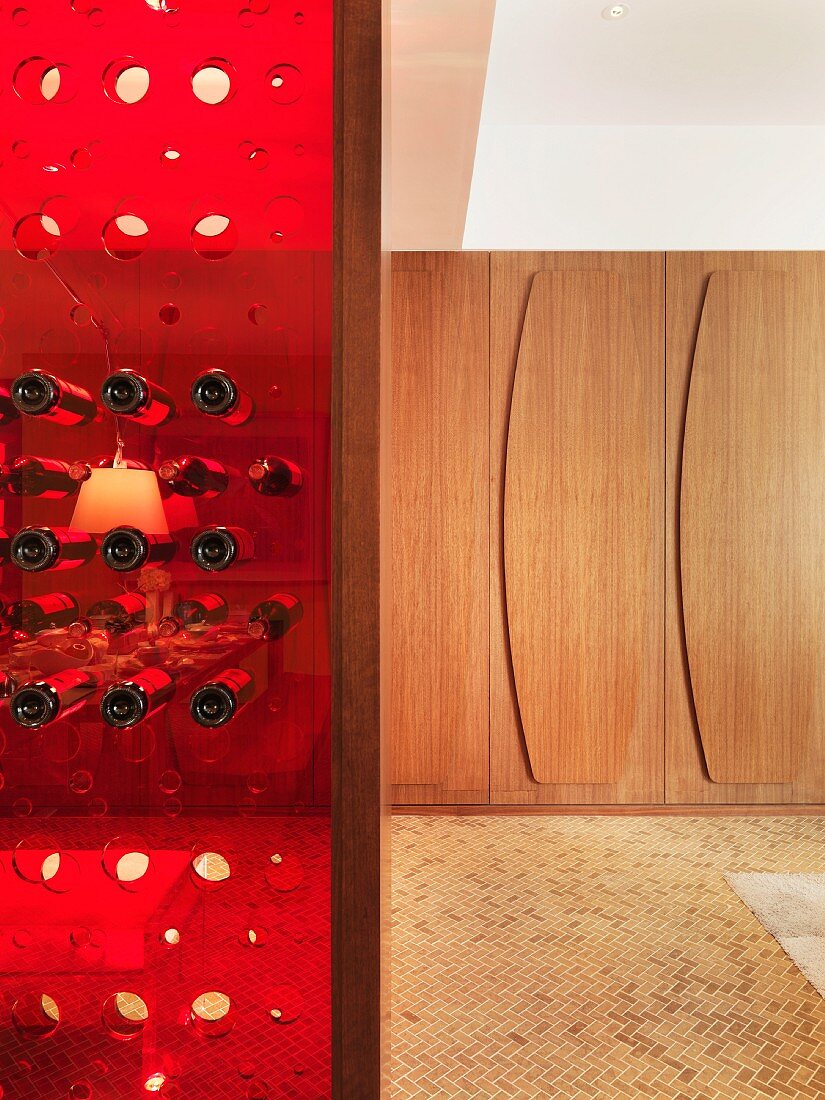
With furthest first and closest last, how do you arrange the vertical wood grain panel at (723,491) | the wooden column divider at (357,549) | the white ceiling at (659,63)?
the vertical wood grain panel at (723,491) < the white ceiling at (659,63) < the wooden column divider at (357,549)

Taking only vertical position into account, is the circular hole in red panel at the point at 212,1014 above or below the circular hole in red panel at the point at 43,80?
below

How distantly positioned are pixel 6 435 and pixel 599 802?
3.07 metres

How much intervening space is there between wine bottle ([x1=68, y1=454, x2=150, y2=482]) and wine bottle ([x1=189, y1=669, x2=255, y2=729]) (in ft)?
0.57

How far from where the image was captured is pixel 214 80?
0.59m

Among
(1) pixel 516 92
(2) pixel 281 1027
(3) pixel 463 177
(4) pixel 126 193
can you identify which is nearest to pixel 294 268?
(4) pixel 126 193

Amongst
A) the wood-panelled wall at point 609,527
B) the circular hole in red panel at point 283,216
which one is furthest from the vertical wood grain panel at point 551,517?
the circular hole in red panel at point 283,216

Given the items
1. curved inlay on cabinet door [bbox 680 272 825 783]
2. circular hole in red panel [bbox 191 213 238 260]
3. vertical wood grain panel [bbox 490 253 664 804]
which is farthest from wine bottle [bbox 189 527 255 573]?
curved inlay on cabinet door [bbox 680 272 825 783]

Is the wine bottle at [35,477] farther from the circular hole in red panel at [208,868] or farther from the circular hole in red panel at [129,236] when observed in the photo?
the circular hole in red panel at [208,868]

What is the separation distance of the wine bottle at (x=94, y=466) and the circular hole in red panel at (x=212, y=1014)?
41cm

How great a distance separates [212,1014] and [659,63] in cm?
316

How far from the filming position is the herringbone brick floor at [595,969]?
5.63ft

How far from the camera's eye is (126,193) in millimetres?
609

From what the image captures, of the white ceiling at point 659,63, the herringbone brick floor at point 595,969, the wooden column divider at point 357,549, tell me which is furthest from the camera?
the white ceiling at point 659,63

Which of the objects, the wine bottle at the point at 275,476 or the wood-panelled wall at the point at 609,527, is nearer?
the wine bottle at the point at 275,476
